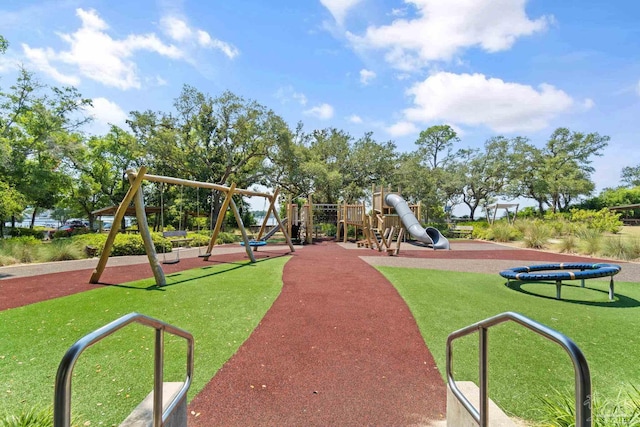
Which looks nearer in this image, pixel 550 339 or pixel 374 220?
pixel 550 339

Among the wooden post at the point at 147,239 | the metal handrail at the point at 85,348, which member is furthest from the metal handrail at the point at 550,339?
the wooden post at the point at 147,239

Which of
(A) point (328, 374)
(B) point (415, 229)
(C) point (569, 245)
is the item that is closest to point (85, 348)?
(A) point (328, 374)

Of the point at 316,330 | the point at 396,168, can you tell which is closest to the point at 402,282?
the point at 316,330

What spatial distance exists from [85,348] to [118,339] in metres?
3.55

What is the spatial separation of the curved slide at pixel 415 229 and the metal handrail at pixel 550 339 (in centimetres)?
1528

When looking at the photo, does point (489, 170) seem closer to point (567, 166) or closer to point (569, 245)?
point (567, 166)

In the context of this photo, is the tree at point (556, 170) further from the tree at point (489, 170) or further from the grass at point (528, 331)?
the grass at point (528, 331)

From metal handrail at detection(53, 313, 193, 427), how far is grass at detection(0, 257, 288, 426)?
987 millimetres

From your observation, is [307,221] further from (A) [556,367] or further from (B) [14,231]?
(B) [14,231]

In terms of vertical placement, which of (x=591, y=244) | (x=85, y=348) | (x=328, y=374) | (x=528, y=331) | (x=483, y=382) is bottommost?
(x=328, y=374)

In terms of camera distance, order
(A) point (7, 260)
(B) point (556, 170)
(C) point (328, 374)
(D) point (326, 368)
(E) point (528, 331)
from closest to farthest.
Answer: (C) point (328, 374) < (D) point (326, 368) < (E) point (528, 331) < (A) point (7, 260) < (B) point (556, 170)

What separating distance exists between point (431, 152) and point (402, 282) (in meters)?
37.0

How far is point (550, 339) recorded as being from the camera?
4.87 ft

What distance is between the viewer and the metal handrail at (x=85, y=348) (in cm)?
122
